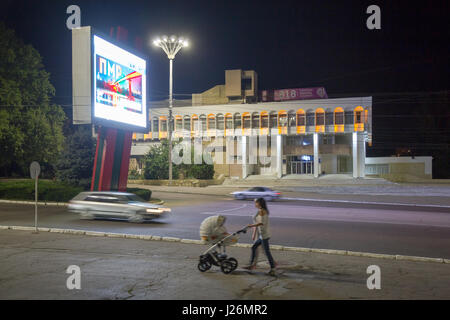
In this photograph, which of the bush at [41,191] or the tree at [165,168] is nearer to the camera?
→ the bush at [41,191]

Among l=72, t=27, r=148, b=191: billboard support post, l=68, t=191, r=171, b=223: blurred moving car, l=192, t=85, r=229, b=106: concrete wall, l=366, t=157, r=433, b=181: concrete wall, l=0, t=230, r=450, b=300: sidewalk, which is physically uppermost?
l=192, t=85, r=229, b=106: concrete wall

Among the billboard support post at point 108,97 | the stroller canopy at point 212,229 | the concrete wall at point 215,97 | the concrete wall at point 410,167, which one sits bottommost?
the stroller canopy at point 212,229

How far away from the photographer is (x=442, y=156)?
68938mm

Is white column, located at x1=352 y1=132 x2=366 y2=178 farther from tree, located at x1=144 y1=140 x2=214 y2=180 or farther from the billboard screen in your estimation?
the billboard screen

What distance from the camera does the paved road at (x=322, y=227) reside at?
516 inches

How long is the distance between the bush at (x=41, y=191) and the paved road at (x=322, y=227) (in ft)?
6.96

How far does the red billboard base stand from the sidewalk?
12590 mm

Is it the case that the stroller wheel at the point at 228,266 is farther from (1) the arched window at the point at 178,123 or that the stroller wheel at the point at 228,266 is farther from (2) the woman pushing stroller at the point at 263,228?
(1) the arched window at the point at 178,123

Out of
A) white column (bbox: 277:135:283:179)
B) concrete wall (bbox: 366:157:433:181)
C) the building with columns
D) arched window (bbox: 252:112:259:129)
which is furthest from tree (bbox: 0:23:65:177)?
concrete wall (bbox: 366:157:433:181)

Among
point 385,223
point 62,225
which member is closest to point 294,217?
point 385,223

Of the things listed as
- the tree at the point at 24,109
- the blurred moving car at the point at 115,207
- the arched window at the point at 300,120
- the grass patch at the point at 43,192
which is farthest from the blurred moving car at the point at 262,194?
the arched window at the point at 300,120

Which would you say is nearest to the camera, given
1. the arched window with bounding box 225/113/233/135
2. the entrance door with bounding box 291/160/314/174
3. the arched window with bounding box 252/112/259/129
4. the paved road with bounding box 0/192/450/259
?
the paved road with bounding box 0/192/450/259

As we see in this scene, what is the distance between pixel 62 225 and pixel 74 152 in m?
14.0

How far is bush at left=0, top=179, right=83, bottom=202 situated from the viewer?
25.4 m
